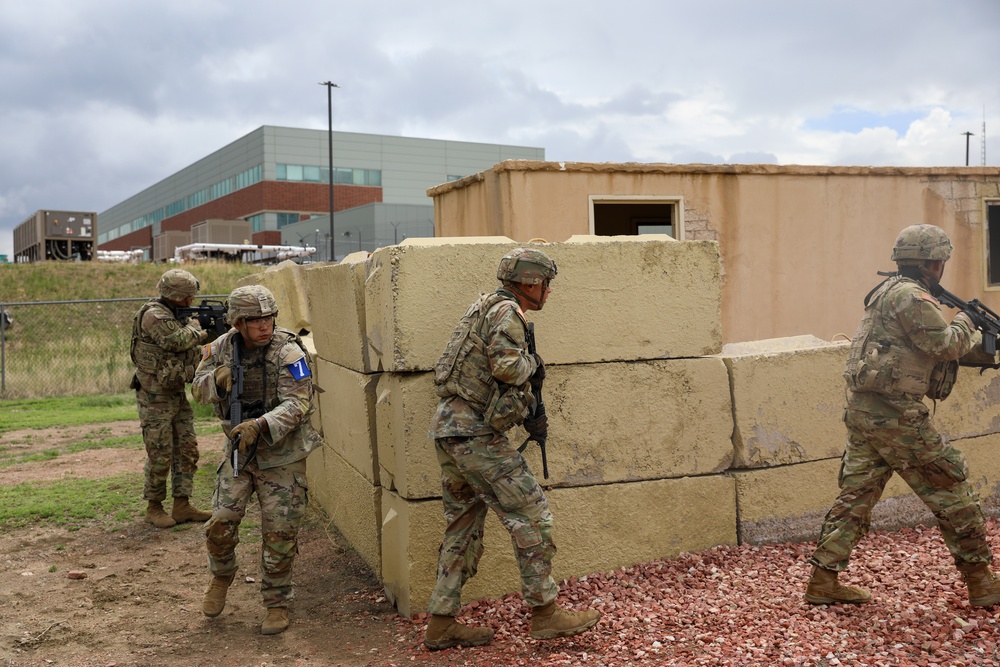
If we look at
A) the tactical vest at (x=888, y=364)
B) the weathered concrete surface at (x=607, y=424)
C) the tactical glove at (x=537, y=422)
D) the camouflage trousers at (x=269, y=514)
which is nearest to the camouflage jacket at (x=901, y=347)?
the tactical vest at (x=888, y=364)

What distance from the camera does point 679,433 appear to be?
5.04m

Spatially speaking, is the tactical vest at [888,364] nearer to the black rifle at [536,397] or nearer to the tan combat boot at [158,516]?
the black rifle at [536,397]

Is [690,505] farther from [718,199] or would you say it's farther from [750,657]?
[718,199]

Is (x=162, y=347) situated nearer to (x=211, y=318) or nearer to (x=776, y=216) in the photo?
(x=211, y=318)

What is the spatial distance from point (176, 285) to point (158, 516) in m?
1.85

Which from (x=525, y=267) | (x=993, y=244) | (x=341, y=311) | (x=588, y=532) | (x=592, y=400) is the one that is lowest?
(x=588, y=532)

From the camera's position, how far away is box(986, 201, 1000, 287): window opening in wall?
11156 mm

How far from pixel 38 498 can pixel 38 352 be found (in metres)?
12.6

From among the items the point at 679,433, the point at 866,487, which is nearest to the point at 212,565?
the point at 679,433

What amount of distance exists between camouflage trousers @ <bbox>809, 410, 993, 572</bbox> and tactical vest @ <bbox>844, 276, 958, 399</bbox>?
0.52 feet

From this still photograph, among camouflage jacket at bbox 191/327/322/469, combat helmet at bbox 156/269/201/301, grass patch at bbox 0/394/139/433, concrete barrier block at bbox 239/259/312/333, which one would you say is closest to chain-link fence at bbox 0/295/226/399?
grass patch at bbox 0/394/139/433

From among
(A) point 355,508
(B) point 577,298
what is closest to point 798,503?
(B) point 577,298

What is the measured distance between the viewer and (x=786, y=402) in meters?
5.31

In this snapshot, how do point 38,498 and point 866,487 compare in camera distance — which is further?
point 38,498
